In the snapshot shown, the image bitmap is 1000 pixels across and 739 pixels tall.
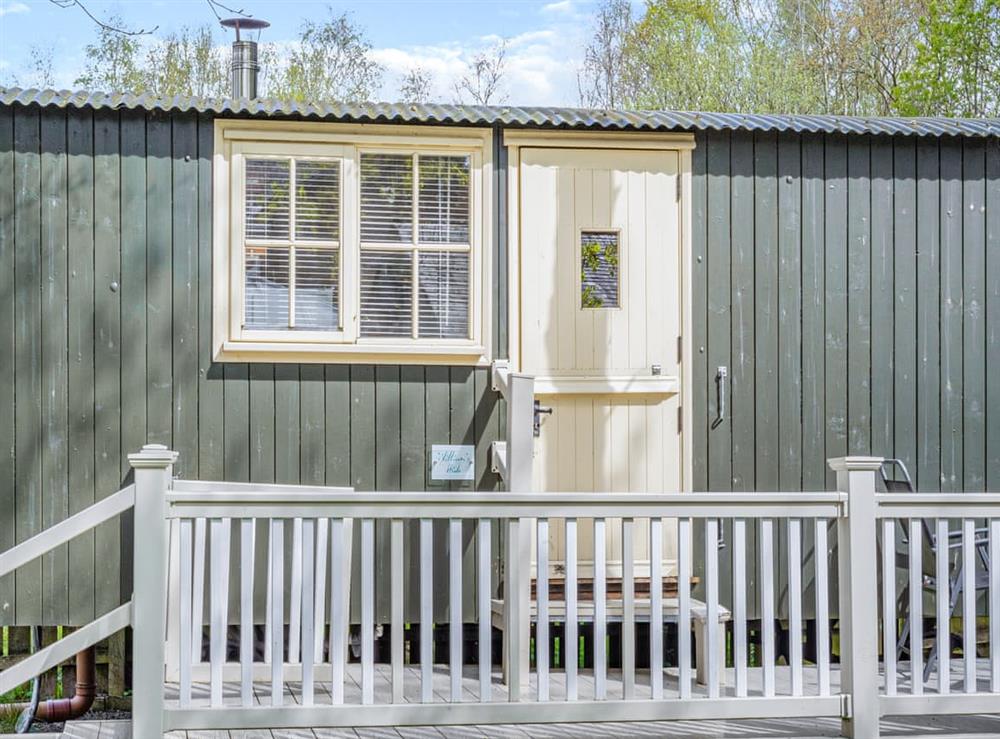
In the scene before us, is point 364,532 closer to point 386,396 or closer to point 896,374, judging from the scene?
point 386,396

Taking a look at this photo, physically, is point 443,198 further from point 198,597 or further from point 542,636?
point 542,636

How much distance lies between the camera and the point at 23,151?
16.7 feet

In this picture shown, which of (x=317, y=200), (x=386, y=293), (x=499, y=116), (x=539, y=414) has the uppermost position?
(x=499, y=116)

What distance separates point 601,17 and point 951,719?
15.1m

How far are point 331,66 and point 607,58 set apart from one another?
4.43 m

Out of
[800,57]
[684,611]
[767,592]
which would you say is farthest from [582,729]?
[800,57]

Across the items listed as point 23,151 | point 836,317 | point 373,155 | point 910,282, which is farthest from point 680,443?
point 23,151

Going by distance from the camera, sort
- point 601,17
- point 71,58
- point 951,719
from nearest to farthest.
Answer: point 951,719 → point 71,58 → point 601,17

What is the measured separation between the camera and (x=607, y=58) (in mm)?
17469

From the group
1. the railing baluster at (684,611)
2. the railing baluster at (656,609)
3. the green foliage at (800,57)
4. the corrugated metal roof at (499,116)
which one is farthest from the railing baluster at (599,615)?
the green foliage at (800,57)

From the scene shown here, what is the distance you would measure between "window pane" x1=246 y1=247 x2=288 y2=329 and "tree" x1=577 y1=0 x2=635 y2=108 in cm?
1265

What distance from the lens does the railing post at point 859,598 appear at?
384 centimetres

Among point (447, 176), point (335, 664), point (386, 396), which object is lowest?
point (335, 664)

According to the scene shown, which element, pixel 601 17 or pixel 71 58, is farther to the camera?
pixel 601 17
